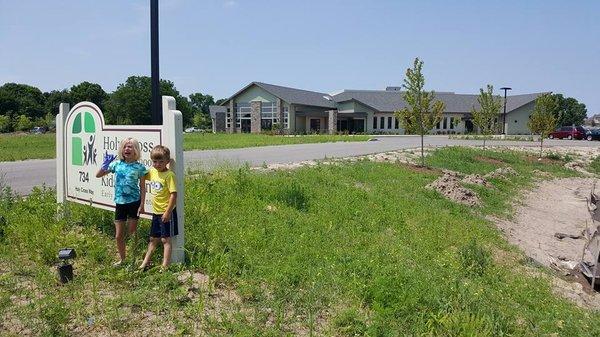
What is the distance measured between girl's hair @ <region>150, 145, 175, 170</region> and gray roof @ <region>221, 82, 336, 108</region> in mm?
46186

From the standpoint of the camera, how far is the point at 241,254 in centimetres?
Answer: 579

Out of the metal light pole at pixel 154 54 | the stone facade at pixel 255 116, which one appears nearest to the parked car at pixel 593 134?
the stone facade at pixel 255 116

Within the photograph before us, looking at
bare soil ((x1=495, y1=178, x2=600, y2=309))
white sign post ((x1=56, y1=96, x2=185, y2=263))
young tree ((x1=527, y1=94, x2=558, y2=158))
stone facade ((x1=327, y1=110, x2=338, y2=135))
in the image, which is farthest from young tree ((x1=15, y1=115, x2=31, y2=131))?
white sign post ((x1=56, y1=96, x2=185, y2=263))

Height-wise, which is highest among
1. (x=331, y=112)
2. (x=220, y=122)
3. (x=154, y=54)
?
(x=331, y=112)

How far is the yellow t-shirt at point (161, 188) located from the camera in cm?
510

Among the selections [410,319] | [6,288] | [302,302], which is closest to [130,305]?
[6,288]

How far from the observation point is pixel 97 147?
20.2 ft

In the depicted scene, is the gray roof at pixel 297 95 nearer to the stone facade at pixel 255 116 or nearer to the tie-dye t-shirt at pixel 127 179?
the stone facade at pixel 255 116

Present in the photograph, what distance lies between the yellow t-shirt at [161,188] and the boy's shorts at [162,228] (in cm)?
9

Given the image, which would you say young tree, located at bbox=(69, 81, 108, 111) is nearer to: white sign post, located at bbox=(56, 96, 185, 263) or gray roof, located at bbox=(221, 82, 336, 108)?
gray roof, located at bbox=(221, 82, 336, 108)

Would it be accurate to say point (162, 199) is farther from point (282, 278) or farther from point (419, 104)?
point (419, 104)

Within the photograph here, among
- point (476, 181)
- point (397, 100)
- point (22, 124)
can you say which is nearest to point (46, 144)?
point (476, 181)

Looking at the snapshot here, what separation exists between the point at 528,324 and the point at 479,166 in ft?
54.7

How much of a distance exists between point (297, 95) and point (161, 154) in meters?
51.1
